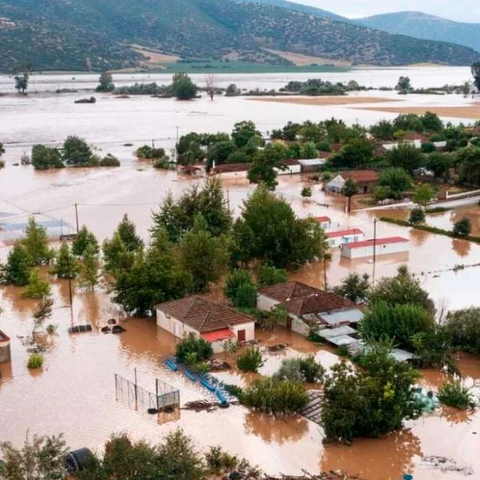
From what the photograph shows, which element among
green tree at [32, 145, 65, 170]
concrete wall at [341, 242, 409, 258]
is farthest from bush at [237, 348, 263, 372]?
green tree at [32, 145, 65, 170]

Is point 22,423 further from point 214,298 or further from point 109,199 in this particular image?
point 109,199

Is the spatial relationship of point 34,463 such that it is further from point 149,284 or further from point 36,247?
point 36,247

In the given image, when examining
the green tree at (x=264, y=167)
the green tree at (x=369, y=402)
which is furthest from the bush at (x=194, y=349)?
the green tree at (x=264, y=167)

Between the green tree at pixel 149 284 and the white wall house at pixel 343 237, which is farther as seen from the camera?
the white wall house at pixel 343 237

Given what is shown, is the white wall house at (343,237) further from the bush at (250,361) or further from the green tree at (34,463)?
the green tree at (34,463)

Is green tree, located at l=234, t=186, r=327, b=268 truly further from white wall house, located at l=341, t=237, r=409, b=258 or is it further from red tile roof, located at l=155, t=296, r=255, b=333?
red tile roof, located at l=155, t=296, r=255, b=333

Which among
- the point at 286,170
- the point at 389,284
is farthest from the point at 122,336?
the point at 286,170
